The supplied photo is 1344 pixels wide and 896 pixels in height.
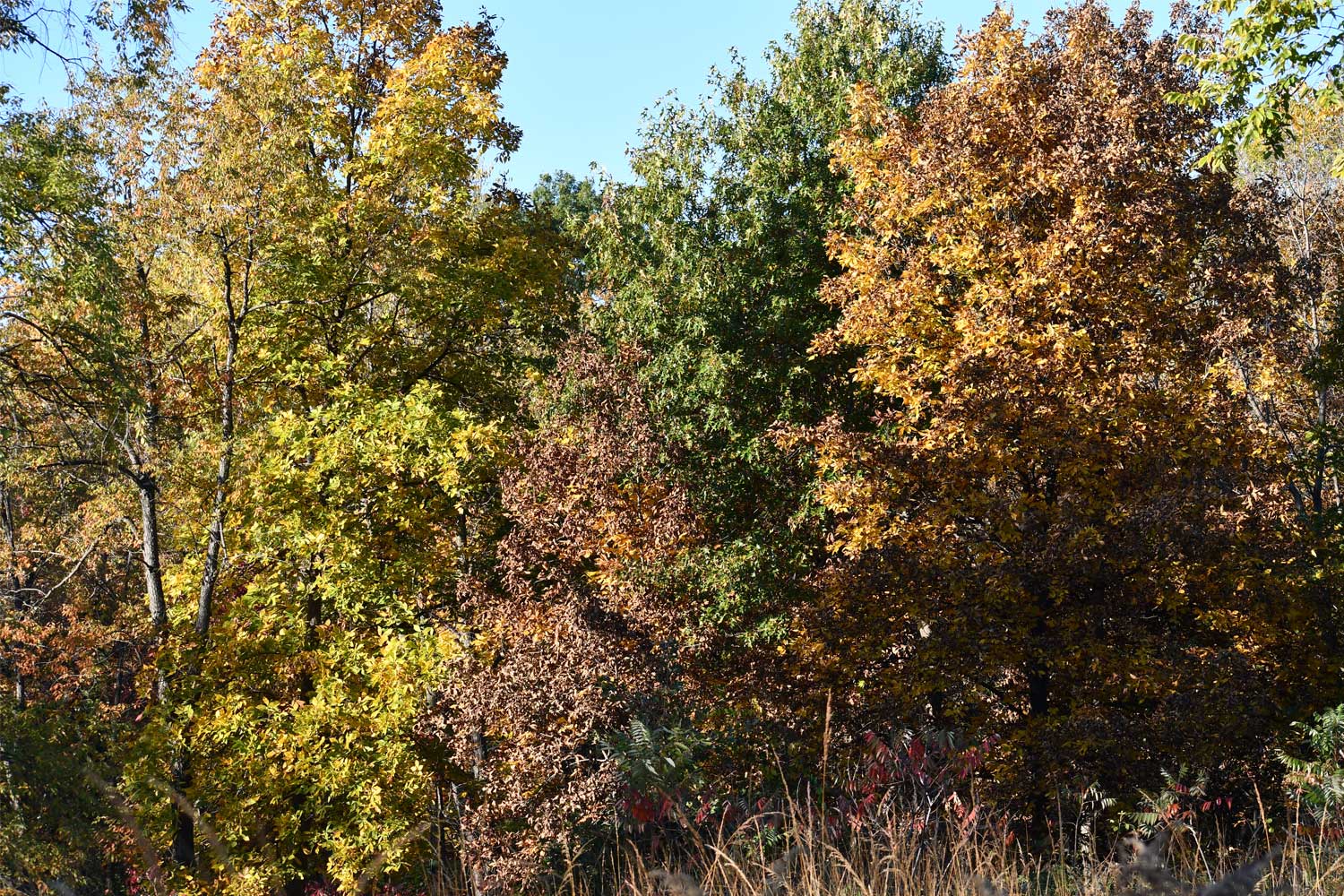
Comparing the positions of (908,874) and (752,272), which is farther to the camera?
(752,272)

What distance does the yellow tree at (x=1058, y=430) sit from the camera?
12203 mm

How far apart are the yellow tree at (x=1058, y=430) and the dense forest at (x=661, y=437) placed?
8 centimetres

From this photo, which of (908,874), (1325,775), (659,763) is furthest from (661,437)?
(908,874)

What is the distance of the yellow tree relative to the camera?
1220 centimetres

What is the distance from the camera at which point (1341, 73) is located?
1148cm

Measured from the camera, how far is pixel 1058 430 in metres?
13.1

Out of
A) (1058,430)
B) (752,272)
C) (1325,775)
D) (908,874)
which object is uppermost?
(752,272)

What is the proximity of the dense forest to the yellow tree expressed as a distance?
3.0 inches

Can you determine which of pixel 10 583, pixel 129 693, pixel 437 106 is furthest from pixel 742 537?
pixel 129 693

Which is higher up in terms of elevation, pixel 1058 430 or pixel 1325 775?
pixel 1058 430

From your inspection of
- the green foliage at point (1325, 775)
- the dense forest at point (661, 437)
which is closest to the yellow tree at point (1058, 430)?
the dense forest at point (661, 437)

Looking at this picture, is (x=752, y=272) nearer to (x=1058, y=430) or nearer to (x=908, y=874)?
(x=1058, y=430)

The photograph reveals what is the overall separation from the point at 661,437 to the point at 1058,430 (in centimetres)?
470

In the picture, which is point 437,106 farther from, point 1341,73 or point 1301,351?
point 1301,351
